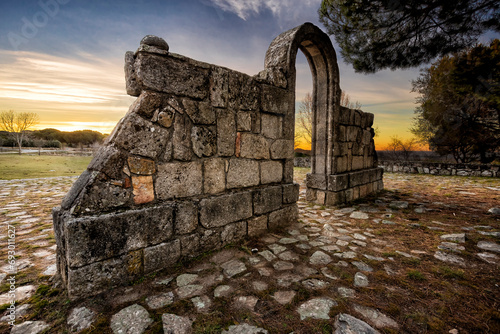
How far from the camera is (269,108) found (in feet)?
10.4

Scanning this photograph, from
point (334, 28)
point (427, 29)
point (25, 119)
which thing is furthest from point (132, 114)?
point (25, 119)

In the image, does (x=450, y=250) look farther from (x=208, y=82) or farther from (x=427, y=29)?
(x=427, y=29)

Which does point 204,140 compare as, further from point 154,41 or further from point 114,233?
point 114,233

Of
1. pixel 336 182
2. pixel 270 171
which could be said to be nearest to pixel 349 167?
pixel 336 182

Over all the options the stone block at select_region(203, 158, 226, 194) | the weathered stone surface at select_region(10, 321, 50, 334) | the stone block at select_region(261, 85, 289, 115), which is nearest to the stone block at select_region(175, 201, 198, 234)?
the stone block at select_region(203, 158, 226, 194)

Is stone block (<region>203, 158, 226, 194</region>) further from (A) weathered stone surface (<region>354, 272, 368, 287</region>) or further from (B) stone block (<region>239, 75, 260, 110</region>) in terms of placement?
(A) weathered stone surface (<region>354, 272, 368, 287</region>)

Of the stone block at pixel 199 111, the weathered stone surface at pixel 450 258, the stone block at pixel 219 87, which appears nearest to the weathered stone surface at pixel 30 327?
the stone block at pixel 199 111

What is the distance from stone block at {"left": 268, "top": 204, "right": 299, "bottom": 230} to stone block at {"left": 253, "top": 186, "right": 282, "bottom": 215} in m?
0.12

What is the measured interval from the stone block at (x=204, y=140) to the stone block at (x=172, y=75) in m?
0.38

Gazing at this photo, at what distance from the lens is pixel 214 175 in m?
2.64

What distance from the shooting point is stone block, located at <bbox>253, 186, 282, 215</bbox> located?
3078 mm

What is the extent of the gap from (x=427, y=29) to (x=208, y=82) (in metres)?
5.86

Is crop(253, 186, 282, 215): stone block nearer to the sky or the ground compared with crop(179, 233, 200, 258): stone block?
nearer to the sky

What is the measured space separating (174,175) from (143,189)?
13.3 inches
